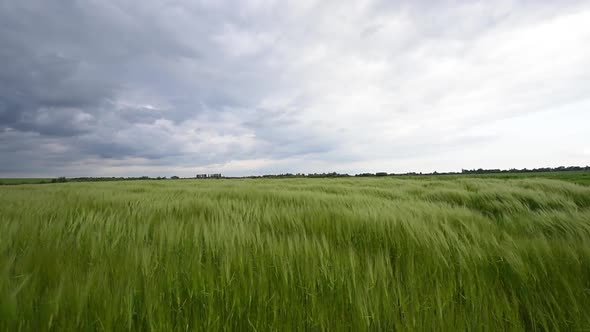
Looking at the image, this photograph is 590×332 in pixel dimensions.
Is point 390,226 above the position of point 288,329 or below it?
above

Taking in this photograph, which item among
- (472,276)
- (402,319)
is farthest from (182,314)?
(472,276)

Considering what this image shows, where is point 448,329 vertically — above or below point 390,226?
below

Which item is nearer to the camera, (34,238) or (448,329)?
(448,329)

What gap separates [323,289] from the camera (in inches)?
35.0

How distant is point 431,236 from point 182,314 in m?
1.42

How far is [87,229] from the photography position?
1.62 metres

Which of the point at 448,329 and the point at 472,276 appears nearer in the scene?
the point at 448,329

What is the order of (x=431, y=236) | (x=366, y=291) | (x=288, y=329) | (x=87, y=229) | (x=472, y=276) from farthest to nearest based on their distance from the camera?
(x=87, y=229), (x=431, y=236), (x=472, y=276), (x=366, y=291), (x=288, y=329)

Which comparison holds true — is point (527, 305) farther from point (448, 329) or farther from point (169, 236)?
point (169, 236)

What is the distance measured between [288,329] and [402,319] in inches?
16.4

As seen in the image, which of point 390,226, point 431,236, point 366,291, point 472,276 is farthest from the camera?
point 390,226

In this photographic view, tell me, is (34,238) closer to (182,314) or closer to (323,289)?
(182,314)

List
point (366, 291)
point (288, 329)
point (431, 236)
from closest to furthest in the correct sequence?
point (288, 329), point (366, 291), point (431, 236)

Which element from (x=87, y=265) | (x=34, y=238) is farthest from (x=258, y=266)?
(x=34, y=238)
